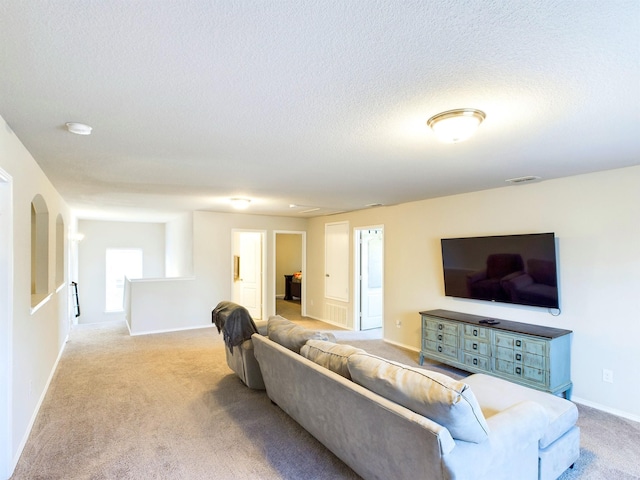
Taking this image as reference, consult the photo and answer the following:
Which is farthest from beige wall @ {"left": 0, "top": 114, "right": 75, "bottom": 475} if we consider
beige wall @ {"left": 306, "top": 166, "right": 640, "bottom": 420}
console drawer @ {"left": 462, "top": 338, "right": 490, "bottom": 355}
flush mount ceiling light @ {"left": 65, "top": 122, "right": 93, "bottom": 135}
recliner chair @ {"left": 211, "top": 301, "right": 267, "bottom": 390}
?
beige wall @ {"left": 306, "top": 166, "right": 640, "bottom": 420}

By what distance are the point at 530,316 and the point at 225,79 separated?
403cm

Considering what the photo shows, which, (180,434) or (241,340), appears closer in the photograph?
(180,434)

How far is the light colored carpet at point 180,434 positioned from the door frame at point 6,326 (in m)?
0.22

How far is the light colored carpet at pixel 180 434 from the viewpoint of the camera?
2.43 meters

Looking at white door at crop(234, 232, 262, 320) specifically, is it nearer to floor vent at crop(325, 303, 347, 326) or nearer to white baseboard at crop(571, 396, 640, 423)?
floor vent at crop(325, 303, 347, 326)

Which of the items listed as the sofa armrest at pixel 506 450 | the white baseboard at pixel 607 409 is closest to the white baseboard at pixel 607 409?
the white baseboard at pixel 607 409

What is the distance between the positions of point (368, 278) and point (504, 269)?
2969mm

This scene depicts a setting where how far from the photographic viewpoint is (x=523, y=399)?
8.50ft

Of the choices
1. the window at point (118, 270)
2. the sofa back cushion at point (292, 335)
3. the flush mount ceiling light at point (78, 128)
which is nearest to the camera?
the flush mount ceiling light at point (78, 128)

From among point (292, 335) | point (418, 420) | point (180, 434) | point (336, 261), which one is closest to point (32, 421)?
point (180, 434)

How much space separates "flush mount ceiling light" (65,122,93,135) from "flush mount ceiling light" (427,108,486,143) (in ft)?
7.24

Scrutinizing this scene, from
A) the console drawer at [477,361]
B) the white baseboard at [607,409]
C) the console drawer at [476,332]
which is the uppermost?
the console drawer at [476,332]

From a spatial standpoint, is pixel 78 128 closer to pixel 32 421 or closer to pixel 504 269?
pixel 32 421

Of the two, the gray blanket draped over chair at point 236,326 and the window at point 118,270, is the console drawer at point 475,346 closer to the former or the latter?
the gray blanket draped over chair at point 236,326
